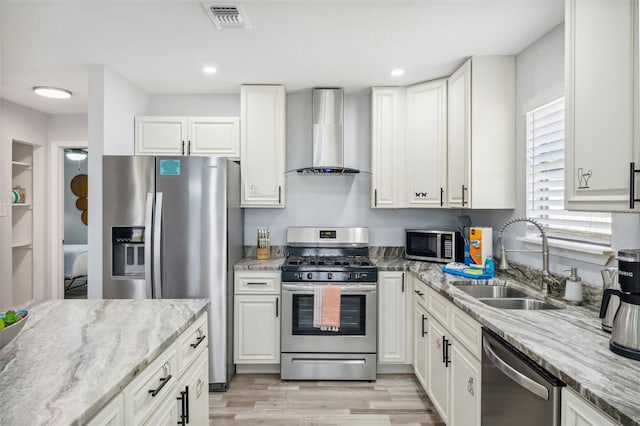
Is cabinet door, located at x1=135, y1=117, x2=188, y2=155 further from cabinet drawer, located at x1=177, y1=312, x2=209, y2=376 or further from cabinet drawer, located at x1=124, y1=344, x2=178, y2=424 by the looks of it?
cabinet drawer, located at x1=124, y1=344, x2=178, y2=424

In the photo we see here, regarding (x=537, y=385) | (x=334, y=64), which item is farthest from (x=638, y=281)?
(x=334, y=64)

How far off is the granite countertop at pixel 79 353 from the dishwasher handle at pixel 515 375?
132 cm

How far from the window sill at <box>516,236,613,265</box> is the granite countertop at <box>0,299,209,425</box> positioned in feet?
6.61

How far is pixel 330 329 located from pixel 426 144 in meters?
1.80

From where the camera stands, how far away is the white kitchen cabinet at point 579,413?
3.24 ft

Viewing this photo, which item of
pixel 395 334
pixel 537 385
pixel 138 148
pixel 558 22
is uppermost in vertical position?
pixel 558 22

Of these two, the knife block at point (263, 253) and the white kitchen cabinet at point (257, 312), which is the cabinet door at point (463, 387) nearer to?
the white kitchen cabinet at point (257, 312)

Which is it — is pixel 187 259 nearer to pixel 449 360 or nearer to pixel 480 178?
pixel 449 360

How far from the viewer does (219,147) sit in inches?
132

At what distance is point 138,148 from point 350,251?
7.35 ft

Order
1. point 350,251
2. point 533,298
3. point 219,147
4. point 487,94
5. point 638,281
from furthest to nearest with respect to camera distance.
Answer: point 350,251 < point 219,147 < point 487,94 < point 533,298 < point 638,281

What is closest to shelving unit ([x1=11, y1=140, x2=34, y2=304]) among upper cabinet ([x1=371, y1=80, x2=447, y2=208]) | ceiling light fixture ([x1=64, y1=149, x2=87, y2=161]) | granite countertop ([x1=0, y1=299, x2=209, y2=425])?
ceiling light fixture ([x1=64, y1=149, x2=87, y2=161])

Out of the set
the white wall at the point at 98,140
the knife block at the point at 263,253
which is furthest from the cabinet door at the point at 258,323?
the white wall at the point at 98,140

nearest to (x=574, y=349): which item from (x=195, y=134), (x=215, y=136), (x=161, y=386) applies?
(x=161, y=386)
